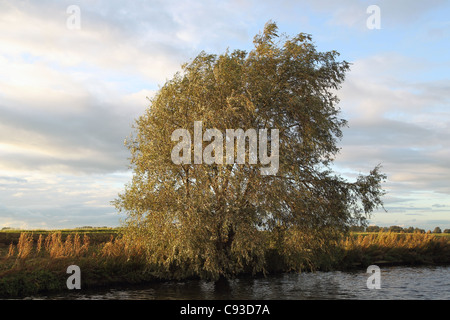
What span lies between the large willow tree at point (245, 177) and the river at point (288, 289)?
1155mm

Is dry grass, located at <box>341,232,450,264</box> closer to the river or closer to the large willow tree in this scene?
the river

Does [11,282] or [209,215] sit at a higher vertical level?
[209,215]

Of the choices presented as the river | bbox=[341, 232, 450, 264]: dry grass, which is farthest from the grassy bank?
the river

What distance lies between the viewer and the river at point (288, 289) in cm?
1956

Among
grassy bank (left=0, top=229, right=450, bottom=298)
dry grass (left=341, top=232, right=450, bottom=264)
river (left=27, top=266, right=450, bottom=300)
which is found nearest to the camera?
river (left=27, top=266, right=450, bottom=300)

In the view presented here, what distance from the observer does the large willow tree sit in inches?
790

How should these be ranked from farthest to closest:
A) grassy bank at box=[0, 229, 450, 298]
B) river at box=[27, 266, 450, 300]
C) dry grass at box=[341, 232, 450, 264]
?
1. dry grass at box=[341, 232, 450, 264]
2. grassy bank at box=[0, 229, 450, 298]
3. river at box=[27, 266, 450, 300]

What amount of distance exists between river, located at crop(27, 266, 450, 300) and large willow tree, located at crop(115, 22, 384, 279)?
1155 millimetres

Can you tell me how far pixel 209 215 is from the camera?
20000mm

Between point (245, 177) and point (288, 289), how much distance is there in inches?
270

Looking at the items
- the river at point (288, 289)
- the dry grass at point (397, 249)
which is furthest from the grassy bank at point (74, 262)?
the river at point (288, 289)

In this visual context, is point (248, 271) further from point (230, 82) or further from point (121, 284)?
point (230, 82)
